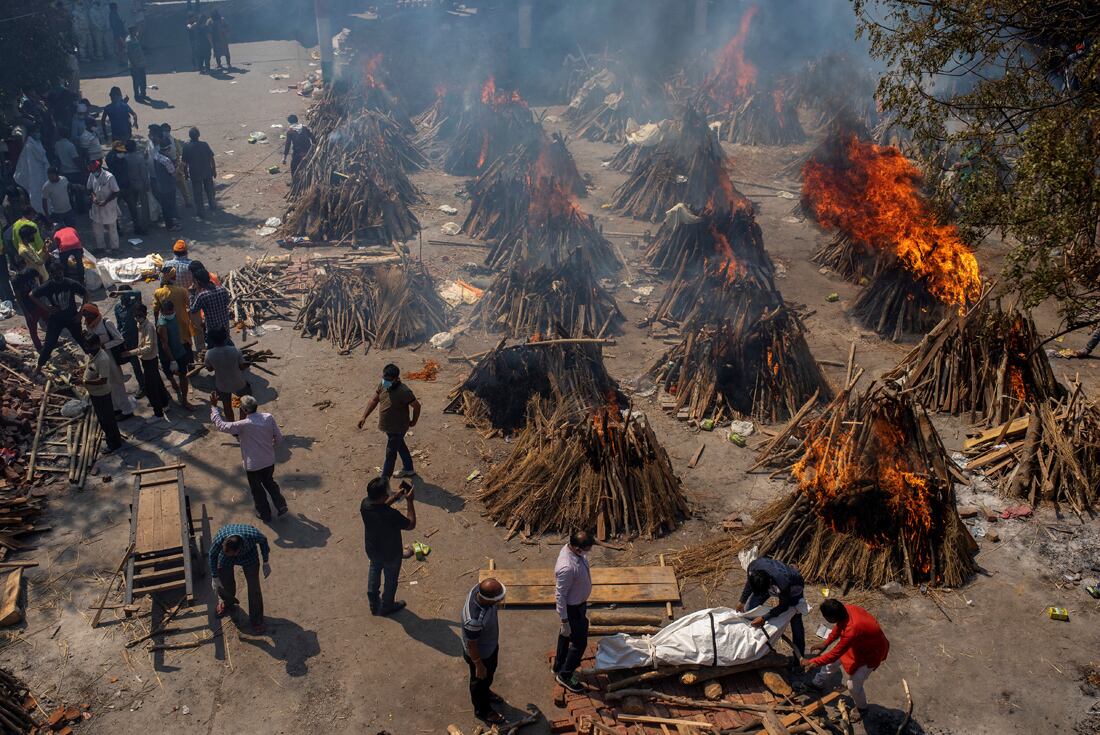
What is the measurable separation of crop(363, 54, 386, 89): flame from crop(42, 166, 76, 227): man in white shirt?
1046 centimetres

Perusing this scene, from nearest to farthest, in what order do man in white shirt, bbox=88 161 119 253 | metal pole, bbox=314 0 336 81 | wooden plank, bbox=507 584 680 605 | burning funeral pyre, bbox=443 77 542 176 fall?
wooden plank, bbox=507 584 680 605 → man in white shirt, bbox=88 161 119 253 → burning funeral pyre, bbox=443 77 542 176 → metal pole, bbox=314 0 336 81

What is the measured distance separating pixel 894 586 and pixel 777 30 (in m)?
27.5

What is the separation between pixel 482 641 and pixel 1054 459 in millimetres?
7186

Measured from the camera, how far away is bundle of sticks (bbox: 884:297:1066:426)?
38.0 ft

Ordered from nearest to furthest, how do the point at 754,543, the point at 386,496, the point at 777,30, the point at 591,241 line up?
the point at 386,496 → the point at 754,543 → the point at 591,241 → the point at 777,30

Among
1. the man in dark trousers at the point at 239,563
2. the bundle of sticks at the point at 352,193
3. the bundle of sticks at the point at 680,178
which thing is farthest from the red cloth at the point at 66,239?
the bundle of sticks at the point at 680,178

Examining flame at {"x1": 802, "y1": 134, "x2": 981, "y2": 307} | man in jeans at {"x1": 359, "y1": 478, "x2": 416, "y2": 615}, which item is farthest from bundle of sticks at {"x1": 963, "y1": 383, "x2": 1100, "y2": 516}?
man in jeans at {"x1": 359, "y1": 478, "x2": 416, "y2": 615}

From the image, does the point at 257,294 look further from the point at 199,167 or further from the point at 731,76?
the point at 731,76

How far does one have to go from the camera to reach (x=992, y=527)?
31.8 feet

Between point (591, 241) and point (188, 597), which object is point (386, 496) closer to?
point (188, 597)

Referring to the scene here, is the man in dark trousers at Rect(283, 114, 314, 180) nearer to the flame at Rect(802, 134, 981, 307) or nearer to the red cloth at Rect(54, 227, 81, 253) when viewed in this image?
the red cloth at Rect(54, 227, 81, 253)

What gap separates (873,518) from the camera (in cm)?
883

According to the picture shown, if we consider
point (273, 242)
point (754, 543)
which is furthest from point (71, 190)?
point (754, 543)

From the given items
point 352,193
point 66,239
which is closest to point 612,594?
point 66,239
